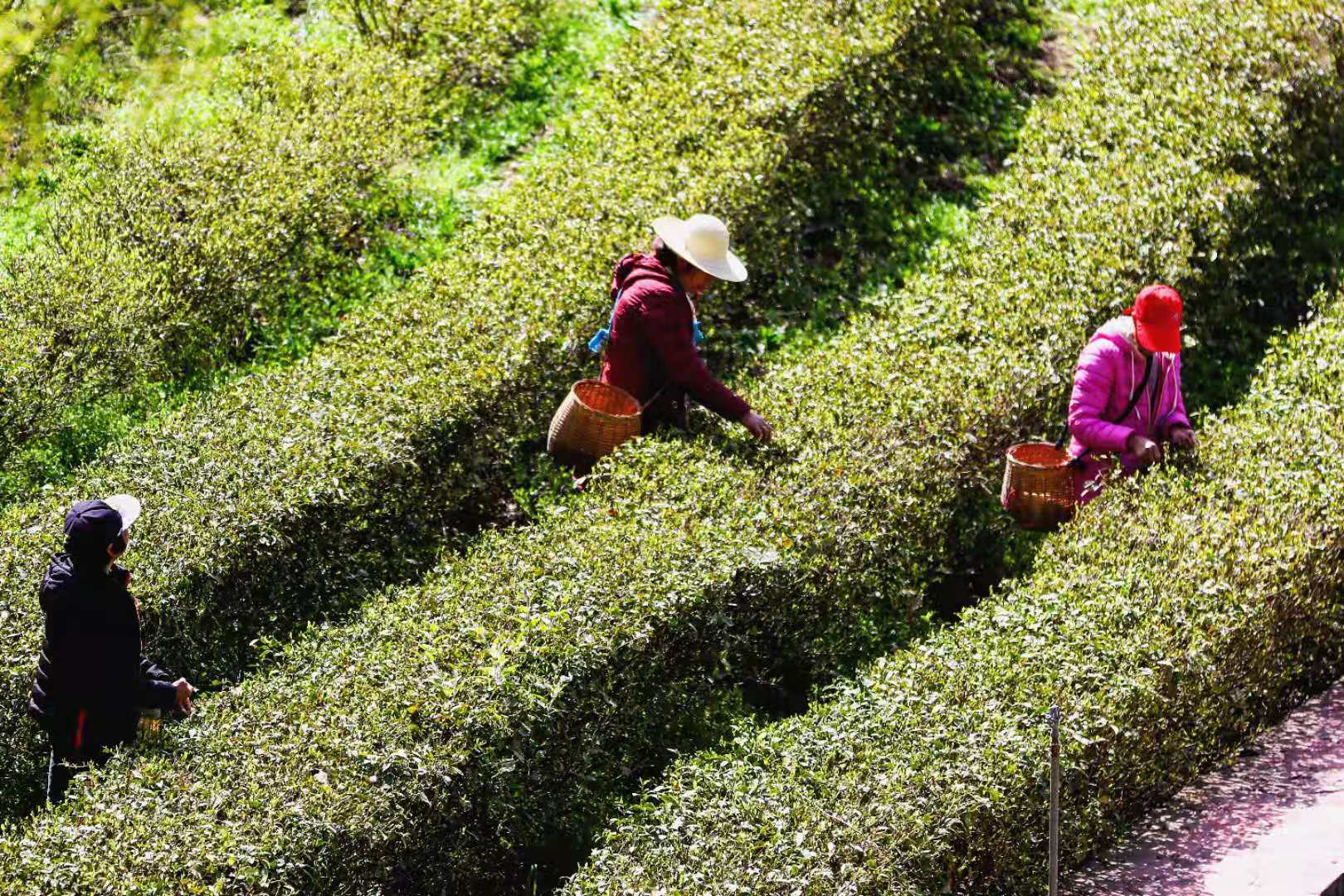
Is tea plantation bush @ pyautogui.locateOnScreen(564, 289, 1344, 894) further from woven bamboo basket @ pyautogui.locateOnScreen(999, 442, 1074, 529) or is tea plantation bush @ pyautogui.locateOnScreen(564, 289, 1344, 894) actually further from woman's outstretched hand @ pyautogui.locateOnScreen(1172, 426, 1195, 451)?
woven bamboo basket @ pyautogui.locateOnScreen(999, 442, 1074, 529)

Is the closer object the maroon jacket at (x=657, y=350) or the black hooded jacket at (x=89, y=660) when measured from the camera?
the black hooded jacket at (x=89, y=660)

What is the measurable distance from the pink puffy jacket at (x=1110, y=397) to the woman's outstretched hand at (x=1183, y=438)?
0.15 ft

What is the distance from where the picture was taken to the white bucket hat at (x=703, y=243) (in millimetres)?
7664

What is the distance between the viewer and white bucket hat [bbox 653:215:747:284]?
766 centimetres

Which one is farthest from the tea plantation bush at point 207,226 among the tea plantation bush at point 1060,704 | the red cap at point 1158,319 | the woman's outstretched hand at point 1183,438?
the woman's outstretched hand at point 1183,438

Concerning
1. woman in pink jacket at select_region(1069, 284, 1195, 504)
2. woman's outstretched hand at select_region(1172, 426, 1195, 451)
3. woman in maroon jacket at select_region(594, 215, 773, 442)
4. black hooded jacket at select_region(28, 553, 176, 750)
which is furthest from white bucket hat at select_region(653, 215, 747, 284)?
black hooded jacket at select_region(28, 553, 176, 750)

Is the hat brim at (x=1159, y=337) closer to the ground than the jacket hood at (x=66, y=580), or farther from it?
farther from it

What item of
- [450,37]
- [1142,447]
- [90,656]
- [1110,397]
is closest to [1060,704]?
[1142,447]

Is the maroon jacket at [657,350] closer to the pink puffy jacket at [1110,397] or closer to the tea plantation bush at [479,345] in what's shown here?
the tea plantation bush at [479,345]

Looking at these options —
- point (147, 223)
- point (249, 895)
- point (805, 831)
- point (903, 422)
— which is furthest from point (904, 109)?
point (249, 895)

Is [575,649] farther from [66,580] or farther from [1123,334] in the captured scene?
[1123,334]

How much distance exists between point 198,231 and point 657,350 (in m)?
3.06

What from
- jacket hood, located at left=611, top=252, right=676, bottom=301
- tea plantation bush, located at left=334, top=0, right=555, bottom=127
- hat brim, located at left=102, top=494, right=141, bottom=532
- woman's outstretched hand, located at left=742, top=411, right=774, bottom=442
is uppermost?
tea plantation bush, located at left=334, top=0, right=555, bottom=127

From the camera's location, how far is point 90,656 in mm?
6004
